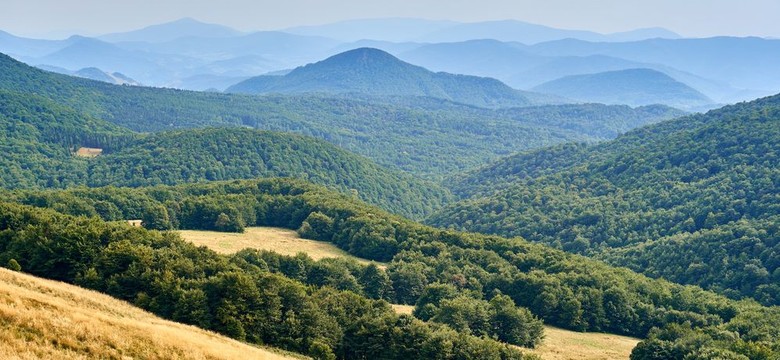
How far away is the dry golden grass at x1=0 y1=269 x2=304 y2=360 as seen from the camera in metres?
30.0

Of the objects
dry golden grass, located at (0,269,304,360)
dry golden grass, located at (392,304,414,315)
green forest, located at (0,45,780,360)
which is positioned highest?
dry golden grass, located at (0,269,304,360)

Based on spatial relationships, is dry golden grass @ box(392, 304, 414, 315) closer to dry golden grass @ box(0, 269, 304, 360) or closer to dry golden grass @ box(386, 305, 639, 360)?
dry golden grass @ box(386, 305, 639, 360)

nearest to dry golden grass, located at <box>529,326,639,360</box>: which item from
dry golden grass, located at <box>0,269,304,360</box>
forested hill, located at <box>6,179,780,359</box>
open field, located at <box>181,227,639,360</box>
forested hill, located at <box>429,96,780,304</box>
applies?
open field, located at <box>181,227,639,360</box>

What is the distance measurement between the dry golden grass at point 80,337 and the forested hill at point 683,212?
87.2m

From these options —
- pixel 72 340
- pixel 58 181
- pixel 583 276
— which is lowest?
pixel 58 181

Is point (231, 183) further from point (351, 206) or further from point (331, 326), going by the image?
point (331, 326)

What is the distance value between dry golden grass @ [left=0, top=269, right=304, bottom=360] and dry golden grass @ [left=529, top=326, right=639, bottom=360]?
31.8 meters

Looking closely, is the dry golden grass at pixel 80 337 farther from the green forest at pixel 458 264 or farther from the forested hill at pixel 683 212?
the forested hill at pixel 683 212

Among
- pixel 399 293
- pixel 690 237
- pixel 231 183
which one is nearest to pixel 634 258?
pixel 690 237

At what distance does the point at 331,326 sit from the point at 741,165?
5386 inches

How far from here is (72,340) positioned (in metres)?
31.4

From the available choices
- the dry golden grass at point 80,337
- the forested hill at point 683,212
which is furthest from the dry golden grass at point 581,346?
the forested hill at point 683,212

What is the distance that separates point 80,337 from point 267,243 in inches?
2714

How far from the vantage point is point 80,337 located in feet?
105
